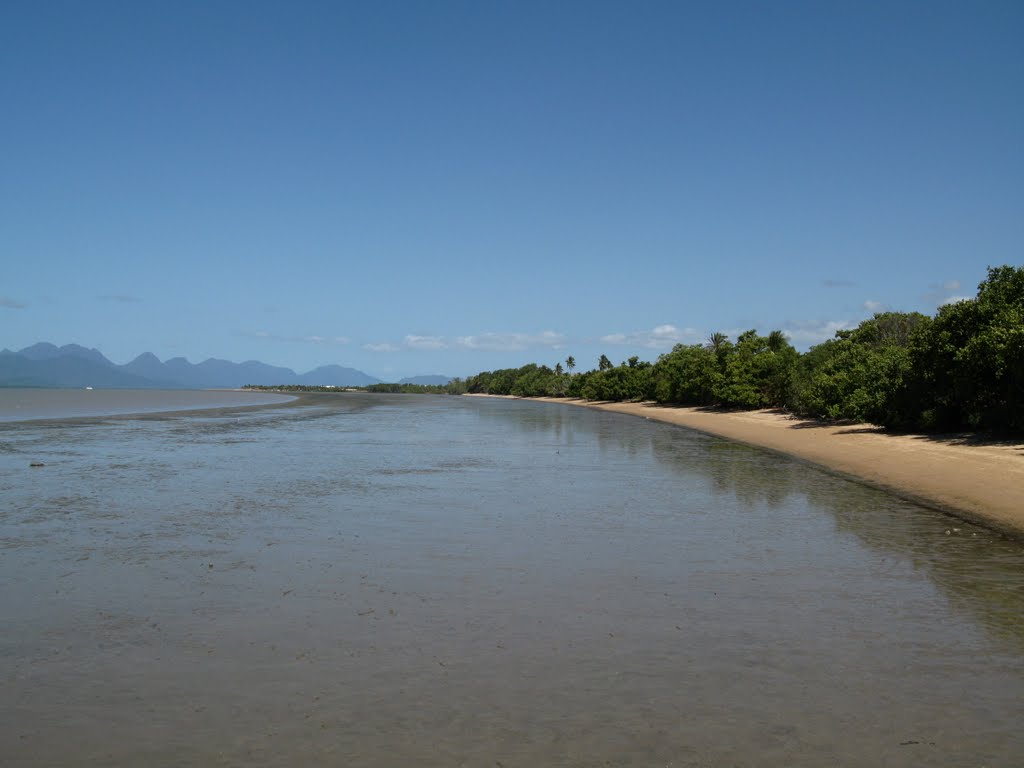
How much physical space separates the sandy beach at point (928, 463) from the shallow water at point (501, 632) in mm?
1515

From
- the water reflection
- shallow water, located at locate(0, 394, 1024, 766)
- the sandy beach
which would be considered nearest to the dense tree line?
the sandy beach

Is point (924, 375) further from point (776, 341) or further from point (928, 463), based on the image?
point (776, 341)

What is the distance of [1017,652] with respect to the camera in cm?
841

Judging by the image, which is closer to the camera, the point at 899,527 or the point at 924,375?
the point at 899,527

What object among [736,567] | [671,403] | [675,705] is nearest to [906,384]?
[736,567]

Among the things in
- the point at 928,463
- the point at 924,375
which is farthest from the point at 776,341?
the point at 928,463

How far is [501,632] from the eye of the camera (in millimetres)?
8945

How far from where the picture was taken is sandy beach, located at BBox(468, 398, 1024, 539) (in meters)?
18.0

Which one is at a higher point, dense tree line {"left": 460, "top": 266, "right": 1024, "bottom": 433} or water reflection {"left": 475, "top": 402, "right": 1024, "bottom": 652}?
dense tree line {"left": 460, "top": 266, "right": 1024, "bottom": 433}

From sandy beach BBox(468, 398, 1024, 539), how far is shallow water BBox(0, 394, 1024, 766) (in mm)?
1515

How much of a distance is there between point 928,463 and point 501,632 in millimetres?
21842

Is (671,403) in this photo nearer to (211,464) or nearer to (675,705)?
(211,464)

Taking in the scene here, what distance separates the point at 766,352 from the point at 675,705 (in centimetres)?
7037

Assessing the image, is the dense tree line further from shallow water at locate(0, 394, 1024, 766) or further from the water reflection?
shallow water at locate(0, 394, 1024, 766)
